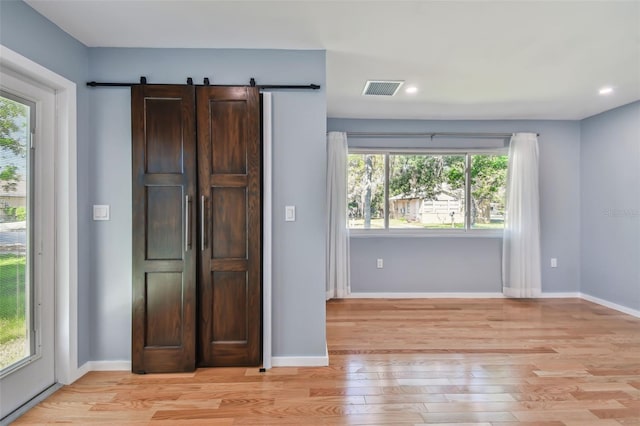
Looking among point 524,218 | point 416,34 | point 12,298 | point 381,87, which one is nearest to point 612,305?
point 524,218

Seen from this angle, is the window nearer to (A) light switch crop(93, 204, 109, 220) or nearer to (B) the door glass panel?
(A) light switch crop(93, 204, 109, 220)

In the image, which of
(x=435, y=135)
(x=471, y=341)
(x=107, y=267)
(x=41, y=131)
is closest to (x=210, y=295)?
(x=107, y=267)

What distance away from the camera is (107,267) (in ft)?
8.32

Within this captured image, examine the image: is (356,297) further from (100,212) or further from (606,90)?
(606,90)

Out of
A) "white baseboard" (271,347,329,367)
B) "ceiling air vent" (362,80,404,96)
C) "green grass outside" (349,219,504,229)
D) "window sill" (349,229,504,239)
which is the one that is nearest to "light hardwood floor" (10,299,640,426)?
"white baseboard" (271,347,329,367)

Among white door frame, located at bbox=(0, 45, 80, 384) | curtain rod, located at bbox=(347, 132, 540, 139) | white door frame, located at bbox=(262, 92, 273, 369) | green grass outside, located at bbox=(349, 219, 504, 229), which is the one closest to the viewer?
white door frame, located at bbox=(0, 45, 80, 384)

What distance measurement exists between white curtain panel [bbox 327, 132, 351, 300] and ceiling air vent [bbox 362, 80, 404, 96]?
3.21ft

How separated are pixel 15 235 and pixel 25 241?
8 centimetres

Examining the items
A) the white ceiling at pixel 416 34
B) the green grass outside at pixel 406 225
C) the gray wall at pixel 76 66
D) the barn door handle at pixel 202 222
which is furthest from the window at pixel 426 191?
the gray wall at pixel 76 66

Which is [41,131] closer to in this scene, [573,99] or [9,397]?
[9,397]

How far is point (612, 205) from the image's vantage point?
13.6 ft

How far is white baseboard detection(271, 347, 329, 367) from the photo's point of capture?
8.55ft

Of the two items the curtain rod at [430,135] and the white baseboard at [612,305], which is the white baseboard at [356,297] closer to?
the white baseboard at [612,305]

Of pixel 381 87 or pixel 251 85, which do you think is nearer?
pixel 251 85
